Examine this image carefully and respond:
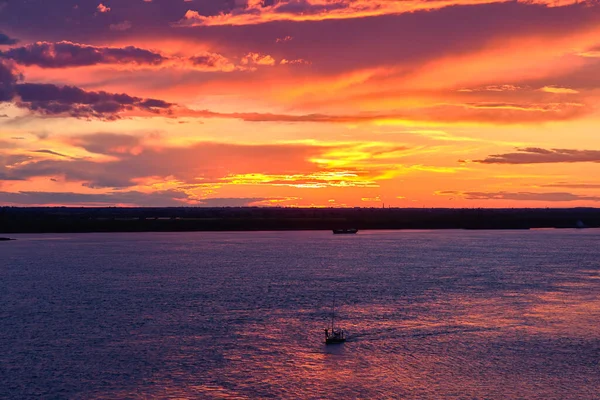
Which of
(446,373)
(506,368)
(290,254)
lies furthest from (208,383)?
(290,254)

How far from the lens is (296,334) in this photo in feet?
166

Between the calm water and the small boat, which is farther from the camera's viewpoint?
the small boat

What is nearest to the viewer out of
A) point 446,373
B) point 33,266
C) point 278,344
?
point 446,373

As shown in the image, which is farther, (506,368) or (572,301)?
(572,301)

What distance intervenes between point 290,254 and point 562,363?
96.9m

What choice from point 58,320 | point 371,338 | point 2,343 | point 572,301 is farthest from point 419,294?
point 2,343

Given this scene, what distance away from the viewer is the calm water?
37906 mm

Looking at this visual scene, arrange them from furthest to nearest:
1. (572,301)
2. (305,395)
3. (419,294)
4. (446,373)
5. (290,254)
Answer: (290,254)
(419,294)
(572,301)
(446,373)
(305,395)

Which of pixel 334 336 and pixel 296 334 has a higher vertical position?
pixel 334 336

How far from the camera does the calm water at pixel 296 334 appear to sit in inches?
1492

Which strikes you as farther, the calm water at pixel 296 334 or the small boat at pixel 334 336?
the small boat at pixel 334 336

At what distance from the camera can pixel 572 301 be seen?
68375 millimetres

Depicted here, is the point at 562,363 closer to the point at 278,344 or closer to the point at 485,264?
the point at 278,344

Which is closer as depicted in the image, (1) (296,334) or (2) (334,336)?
(2) (334,336)
